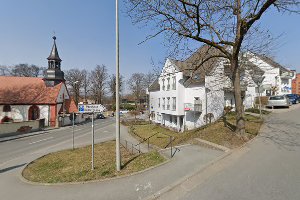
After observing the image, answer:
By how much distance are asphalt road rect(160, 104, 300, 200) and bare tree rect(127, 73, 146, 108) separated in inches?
2687

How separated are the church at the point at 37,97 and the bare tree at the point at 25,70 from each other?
4032cm

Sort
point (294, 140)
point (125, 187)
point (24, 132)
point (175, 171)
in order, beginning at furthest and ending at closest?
point (24, 132) → point (294, 140) → point (175, 171) → point (125, 187)

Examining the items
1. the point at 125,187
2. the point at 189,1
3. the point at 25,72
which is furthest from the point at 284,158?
the point at 25,72

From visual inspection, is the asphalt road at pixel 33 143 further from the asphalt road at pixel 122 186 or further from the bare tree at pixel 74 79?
the bare tree at pixel 74 79

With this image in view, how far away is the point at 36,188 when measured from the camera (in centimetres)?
668

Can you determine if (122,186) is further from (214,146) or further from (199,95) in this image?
(199,95)

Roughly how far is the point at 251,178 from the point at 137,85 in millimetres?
73313

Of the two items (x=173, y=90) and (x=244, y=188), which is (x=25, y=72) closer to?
(x=173, y=90)

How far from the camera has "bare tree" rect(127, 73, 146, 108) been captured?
76.2 metres

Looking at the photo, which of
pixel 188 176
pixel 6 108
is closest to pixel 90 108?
pixel 188 176

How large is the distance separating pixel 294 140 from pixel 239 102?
3199mm

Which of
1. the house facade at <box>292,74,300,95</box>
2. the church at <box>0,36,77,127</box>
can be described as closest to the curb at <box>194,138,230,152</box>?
the church at <box>0,36,77,127</box>

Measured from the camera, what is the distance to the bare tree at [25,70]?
69.2 metres

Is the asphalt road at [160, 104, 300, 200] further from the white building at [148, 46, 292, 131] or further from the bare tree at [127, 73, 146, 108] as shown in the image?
the bare tree at [127, 73, 146, 108]
